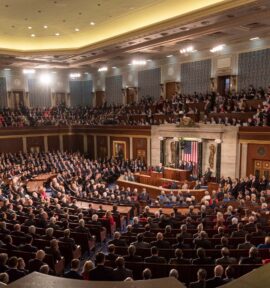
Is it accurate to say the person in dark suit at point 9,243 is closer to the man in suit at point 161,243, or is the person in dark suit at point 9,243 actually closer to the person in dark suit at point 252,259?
the man in suit at point 161,243

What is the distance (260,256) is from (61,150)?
24057mm

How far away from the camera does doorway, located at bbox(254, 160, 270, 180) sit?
54.3 feet

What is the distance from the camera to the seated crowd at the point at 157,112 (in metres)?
17.7

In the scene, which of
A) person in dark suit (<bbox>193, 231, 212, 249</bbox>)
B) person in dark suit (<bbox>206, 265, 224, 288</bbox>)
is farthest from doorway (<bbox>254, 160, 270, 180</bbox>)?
person in dark suit (<bbox>206, 265, 224, 288</bbox>)

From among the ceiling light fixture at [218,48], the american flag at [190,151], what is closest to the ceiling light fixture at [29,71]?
the american flag at [190,151]

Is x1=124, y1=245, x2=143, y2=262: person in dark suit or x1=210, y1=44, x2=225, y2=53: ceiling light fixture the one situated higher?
x1=210, y1=44, x2=225, y2=53: ceiling light fixture

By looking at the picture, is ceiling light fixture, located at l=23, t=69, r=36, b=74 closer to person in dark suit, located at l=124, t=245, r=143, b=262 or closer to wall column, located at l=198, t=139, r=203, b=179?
wall column, located at l=198, t=139, r=203, b=179

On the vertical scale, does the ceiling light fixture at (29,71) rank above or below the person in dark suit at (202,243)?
above

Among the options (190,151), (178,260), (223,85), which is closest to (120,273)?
(178,260)

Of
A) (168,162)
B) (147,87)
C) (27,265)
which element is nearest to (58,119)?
(147,87)

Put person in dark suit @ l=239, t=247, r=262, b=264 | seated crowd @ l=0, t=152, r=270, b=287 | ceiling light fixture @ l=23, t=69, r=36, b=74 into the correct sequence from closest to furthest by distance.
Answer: seated crowd @ l=0, t=152, r=270, b=287
person in dark suit @ l=239, t=247, r=262, b=264
ceiling light fixture @ l=23, t=69, r=36, b=74

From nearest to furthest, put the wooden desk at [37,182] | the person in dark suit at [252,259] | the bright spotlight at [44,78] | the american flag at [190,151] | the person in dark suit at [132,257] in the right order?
the person in dark suit at [252,259]
the person in dark suit at [132,257]
the wooden desk at [37,182]
the american flag at [190,151]
the bright spotlight at [44,78]

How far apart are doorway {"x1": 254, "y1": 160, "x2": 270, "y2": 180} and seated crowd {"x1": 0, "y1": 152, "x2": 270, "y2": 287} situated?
1160mm

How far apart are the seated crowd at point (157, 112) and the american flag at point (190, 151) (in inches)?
65.2
